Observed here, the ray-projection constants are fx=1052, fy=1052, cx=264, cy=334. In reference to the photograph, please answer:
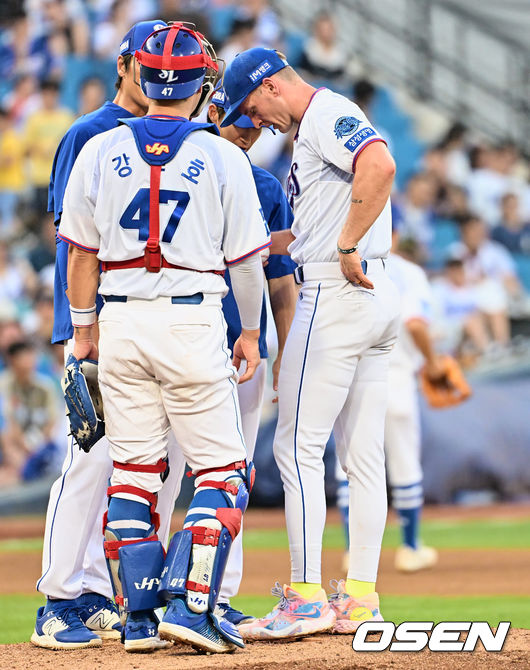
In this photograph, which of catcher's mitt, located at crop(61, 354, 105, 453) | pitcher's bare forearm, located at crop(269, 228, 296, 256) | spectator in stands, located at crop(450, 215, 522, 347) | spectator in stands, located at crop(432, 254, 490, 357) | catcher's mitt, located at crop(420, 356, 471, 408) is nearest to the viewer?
catcher's mitt, located at crop(61, 354, 105, 453)

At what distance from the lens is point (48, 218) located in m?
12.7

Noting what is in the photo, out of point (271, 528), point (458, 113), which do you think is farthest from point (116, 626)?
point (458, 113)

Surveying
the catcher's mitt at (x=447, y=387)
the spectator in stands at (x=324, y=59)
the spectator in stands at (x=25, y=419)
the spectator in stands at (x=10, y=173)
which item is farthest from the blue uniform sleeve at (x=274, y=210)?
the spectator in stands at (x=324, y=59)

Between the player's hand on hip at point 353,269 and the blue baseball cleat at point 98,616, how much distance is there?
66.0 inches

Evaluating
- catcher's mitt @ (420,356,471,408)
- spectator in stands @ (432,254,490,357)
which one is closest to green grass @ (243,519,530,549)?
catcher's mitt @ (420,356,471,408)

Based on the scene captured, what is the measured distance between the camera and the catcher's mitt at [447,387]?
746 cm

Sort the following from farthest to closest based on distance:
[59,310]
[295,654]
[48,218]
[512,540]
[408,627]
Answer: [48,218]
[512,540]
[59,310]
[408,627]
[295,654]

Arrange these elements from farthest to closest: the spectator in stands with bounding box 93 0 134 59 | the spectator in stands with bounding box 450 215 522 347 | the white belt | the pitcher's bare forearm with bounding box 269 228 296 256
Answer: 1. the spectator in stands with bounding box 93 0 134 59
2. the spectator in stands with bounding box 450 215 522 347
3. the pitcher's bare forearm with bounding box 269 228 296 256
4. the white belt

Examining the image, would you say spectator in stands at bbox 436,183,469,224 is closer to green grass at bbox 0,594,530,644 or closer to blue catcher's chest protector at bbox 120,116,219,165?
green grass at bbox 0,594,530,644

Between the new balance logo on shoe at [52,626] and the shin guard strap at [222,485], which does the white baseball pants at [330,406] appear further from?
the new balance logo on shoe at [52,626]

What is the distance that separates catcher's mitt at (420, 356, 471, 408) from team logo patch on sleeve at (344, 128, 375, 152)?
368 centimetres

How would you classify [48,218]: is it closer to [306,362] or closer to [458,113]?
[458,113]

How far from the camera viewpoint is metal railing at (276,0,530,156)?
51.1 ft

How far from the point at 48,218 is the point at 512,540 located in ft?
22.1
